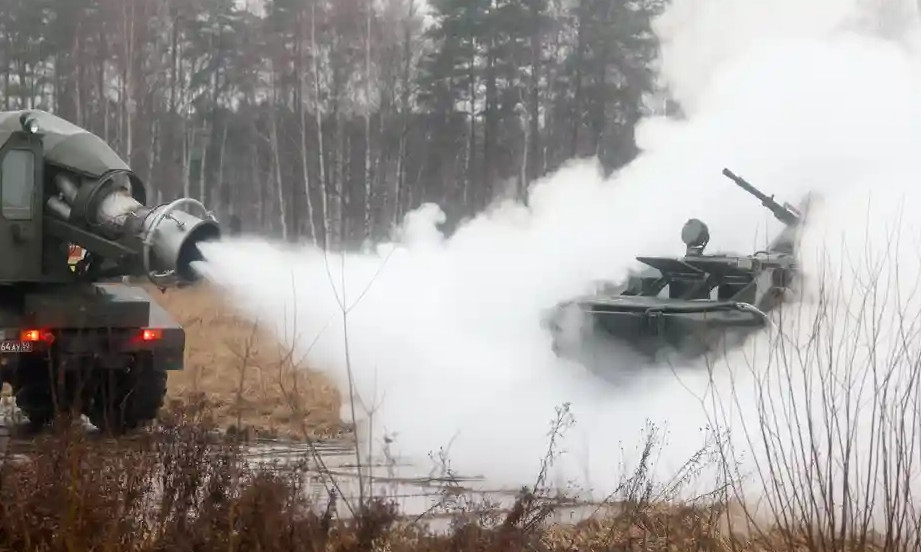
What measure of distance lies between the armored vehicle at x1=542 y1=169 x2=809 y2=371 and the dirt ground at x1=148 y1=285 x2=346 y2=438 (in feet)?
8.13

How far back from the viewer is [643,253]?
14031 mm

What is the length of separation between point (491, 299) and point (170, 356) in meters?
3.33

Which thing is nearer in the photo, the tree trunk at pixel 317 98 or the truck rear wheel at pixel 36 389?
the truck rear wheel at pixel 36 389

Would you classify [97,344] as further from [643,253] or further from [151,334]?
[643,253]

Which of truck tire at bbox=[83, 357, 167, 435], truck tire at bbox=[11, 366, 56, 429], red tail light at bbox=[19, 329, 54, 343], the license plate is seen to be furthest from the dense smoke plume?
truck tire at bbox=[11, 366, 56, 429]

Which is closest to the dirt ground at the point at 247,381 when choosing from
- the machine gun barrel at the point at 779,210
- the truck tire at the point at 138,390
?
the truck tire at the point at 138,390

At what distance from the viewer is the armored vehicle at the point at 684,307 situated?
34.0 ft

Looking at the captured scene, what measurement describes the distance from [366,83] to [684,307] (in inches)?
921

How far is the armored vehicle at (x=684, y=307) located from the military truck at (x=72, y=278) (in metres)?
3.47

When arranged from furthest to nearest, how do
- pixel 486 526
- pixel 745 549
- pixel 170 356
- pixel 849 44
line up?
pixel 849 44 < pixel 170 356 < pixel 745 549 < pixel 486 526

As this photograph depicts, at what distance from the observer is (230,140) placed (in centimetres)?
4078

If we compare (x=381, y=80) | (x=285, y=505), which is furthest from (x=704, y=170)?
(x=381, y=80)

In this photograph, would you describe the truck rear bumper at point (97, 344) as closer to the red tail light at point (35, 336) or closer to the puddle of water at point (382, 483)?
the red tail light at point (35, 336)

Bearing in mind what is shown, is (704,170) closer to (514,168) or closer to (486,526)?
(486,526)
